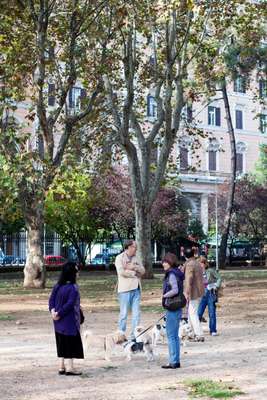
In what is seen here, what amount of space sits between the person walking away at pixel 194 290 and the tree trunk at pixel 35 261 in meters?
13.1

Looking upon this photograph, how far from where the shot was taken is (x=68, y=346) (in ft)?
31.4

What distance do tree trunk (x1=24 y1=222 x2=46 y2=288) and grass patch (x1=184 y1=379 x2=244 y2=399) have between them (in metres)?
16.5

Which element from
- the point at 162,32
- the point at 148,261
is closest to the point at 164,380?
the point at 148,261

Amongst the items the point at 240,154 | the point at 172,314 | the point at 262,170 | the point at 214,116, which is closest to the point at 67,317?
the point at 172,314

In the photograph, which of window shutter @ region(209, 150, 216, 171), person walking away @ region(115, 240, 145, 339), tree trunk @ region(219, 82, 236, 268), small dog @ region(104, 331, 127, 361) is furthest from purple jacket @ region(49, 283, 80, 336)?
window shutter @ region(209, 150, 216, 171)

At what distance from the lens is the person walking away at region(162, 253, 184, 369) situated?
10023 mm

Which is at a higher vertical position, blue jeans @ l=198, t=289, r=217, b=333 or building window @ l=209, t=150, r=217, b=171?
building window @ l=209, t=150, r=217, b=171

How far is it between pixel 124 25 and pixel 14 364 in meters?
16.2

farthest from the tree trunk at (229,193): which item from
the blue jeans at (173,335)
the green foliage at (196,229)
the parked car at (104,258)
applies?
the blue jeans at (173,335)

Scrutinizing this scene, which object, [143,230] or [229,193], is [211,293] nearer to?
[143,230]

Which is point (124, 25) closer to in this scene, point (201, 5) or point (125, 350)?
point (201, 5)

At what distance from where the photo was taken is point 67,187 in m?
20.9

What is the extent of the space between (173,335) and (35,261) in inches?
617

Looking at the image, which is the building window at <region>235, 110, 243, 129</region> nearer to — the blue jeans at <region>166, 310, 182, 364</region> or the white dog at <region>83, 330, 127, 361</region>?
the white dog at <region>83, 330, 127, 361</region>
